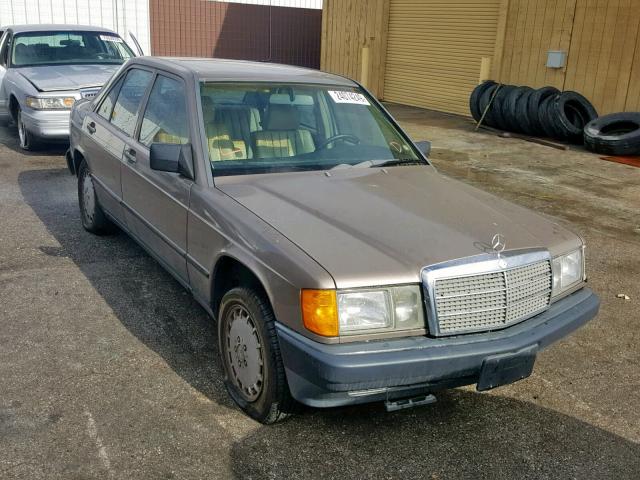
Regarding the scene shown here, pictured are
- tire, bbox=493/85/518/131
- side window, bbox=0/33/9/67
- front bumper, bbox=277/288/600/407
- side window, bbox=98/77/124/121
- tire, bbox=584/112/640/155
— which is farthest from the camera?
tire, bbox=493/85/518/131

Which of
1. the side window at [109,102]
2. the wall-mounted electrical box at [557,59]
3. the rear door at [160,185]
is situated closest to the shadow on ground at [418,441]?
the rear door at [160,185]

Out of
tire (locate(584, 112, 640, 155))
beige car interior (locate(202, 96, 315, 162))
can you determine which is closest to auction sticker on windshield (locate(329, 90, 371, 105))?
beige car interior (locate(202, 96, 315, 162))

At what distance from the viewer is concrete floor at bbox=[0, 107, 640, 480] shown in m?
2.95

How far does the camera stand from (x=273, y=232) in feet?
10.1

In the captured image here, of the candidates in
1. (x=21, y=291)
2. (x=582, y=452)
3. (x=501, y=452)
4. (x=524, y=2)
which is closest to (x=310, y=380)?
(x=501, y=452)

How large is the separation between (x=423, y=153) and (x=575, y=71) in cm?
973

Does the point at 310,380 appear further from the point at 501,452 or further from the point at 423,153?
the point at 423,153

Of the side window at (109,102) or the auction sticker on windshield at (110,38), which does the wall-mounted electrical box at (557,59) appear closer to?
the auction sticker on windshield at (110,38)

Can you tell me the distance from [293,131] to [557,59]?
420 inches

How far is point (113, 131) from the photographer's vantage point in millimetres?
4984

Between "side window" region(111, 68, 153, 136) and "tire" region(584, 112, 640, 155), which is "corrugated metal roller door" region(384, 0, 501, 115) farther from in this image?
"side window" region(111, 68, 153, 136)

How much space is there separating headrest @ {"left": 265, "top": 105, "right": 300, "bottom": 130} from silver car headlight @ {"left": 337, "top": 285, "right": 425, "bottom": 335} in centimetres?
161

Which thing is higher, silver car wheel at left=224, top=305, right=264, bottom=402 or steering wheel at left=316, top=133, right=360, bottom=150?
steering wheel at left=316, top=133, right=360, bottom=150

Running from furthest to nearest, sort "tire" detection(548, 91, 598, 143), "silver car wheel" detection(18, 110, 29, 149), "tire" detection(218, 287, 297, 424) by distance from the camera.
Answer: "tire" detection(548, 91, 598, 143) < "silver car wheel" detection(18, 110, 29, 149) < "tire" detection(218, 287, 297, 424)
